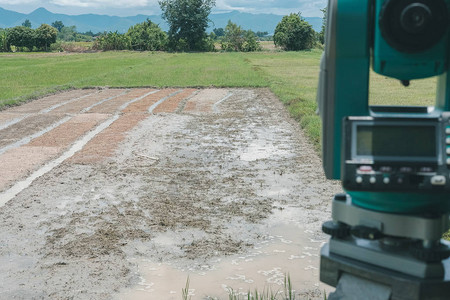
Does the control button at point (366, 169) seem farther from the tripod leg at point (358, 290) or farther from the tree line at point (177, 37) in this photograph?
the tree line at point (177, 37)

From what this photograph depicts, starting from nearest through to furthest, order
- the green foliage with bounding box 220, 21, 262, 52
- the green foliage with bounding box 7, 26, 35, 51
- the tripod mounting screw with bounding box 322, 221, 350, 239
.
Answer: the tripod mounting screw with bounding box 322, 221, 350, 239 → the green foliage with bounding box 220, 21, 262, 52 → the green foliage with bounding box 7, 26, 35, 51

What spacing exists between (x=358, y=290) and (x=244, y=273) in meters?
1.85

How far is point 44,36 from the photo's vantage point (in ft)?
187

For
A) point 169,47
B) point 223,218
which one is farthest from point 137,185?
point 169,47

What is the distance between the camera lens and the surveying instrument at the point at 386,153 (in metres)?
1.34

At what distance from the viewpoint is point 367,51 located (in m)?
1.45

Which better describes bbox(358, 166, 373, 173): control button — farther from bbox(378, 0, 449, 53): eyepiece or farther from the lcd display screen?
bbox(378, 0, 449, 53): eyepiece

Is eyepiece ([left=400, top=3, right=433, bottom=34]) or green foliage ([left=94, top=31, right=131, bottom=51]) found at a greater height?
green foliage ([left=94, top=31, right=131, bottom=51])

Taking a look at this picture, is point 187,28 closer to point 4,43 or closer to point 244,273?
point 4,43

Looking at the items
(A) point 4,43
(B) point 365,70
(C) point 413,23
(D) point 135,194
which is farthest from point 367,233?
(A) point 4,43

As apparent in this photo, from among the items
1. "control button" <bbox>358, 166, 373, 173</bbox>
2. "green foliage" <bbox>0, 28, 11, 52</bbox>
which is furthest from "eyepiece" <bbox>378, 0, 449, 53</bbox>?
"green foliage" <bbox>0, 28, 11, 52</bbox>

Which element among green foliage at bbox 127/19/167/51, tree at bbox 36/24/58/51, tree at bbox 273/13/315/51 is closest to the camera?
green foliage at bbox 127/19/167/51

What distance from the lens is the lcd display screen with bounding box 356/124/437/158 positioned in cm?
136

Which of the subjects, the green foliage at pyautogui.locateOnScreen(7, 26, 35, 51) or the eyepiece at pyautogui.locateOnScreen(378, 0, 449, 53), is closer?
the eyepiece at pyautogui.locateOnScreen(378, 0, 449, 53)
